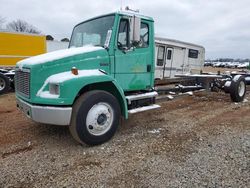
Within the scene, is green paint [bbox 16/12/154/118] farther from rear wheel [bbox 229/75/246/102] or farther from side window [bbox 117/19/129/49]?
rear wheel [bbox 229/75/246/102]

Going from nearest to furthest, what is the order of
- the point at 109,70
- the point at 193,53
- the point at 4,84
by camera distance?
1. the point at 109,70
2. the point at 4,84
3. the point at 193,53

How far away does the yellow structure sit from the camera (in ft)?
39.3

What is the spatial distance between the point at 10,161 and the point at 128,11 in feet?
11.7

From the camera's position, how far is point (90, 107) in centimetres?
426

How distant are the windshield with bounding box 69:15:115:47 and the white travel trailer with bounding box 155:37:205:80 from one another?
800 centimetres

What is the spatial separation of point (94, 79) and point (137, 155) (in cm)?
147

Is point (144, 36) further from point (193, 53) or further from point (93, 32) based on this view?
point (193, 53)

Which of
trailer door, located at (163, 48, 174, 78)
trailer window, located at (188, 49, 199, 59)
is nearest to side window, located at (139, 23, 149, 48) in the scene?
trailer door, located at (163, 48, 174, 78)

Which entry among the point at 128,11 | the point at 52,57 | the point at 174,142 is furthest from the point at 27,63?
the point at 174,142

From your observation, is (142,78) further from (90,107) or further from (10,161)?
(10,161)

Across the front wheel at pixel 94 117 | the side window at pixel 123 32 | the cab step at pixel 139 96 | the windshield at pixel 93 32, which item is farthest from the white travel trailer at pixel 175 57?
the front wheel at pixel 94 117

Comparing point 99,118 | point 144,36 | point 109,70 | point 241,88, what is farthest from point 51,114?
point 241,88

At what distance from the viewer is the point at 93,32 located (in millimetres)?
5105

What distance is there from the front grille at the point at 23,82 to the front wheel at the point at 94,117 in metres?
0.87
